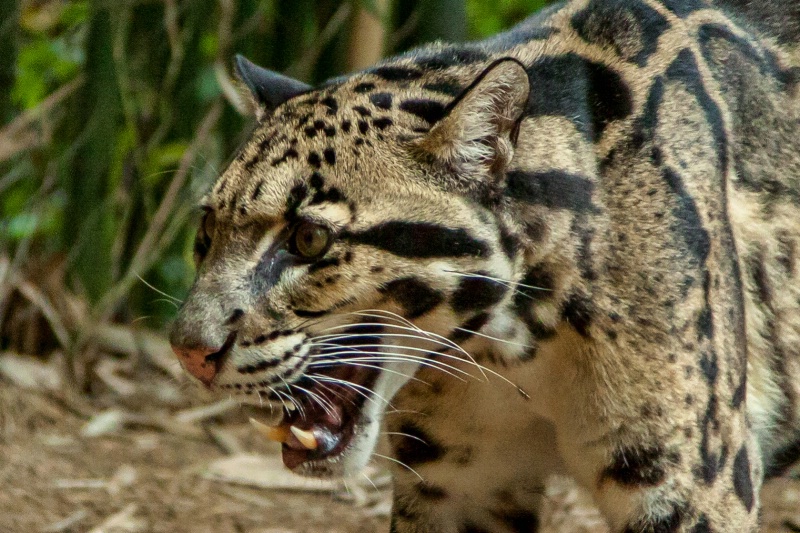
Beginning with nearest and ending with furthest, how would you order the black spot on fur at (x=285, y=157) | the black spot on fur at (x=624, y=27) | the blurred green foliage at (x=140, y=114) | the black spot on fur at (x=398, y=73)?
1. the black spot on fur at (x=285, y=157)
2. the black spot on fur at (x=398, y=73)
3. the black spot on fur at (x=624, y=27)
4. the blurred green foliage at (x=140, y=114)

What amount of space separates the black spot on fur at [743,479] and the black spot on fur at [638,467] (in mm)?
226

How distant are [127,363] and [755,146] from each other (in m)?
4.16

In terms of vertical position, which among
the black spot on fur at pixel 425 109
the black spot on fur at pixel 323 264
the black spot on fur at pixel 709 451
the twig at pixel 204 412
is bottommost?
the twig at pixel 204 412

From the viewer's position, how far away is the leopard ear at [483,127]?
2.93 m

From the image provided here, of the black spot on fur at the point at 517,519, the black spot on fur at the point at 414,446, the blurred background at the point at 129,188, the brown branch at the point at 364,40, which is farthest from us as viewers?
the brown branch at the point at 364,40

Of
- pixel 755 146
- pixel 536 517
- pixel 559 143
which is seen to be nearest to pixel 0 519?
pixel 536 517

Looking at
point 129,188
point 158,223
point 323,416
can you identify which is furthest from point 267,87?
point 129,188

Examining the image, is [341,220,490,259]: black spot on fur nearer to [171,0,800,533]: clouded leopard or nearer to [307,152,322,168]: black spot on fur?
[171,0,800,533]: clouded leopard

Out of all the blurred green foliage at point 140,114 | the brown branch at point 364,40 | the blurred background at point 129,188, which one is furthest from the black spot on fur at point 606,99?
the brown branch at point 364,40

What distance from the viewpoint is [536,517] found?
3.73 meters

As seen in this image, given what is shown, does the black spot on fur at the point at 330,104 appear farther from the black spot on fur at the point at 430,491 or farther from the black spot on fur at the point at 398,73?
A: the black spot on fur at the point at 430,491

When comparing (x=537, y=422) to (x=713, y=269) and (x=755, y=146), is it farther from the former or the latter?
(x=755, y=146)

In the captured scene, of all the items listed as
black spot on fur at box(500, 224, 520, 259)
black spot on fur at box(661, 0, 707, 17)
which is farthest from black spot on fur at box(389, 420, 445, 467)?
black spot on fur at box(661, 0, 707, 17)

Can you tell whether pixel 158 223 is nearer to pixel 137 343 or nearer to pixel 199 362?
pixel 137 343
